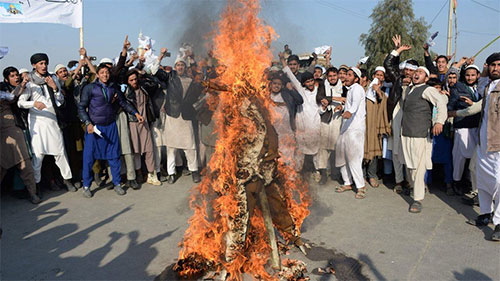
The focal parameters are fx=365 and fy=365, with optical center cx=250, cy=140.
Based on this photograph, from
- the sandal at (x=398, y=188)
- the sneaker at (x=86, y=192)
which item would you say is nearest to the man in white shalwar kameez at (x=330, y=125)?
the sandal at (x=398, y=188)

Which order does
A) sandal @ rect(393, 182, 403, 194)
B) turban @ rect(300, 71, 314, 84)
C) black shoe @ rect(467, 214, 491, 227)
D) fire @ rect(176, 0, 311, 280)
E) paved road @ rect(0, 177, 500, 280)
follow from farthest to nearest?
turban @ rect(300, 71, 314, 84) → sandal @ rect(393, 182, 403, 194) → black shoe @ rect(467, 214, 491, 227) → paved road @ rect(0, 177, 500, 280) → fire @ rect(176, 0, 311, 280)

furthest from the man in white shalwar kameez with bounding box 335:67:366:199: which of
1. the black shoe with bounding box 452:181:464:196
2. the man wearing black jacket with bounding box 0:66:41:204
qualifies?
the man wearing black jacket with bounding box 0:66:41:204

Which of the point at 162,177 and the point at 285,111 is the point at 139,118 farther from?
the point at 285,111

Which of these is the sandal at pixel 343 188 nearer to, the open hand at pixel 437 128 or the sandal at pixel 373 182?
the sandal at pixel 373 182

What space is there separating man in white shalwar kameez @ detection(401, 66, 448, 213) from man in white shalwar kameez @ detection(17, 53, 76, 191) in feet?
21.2

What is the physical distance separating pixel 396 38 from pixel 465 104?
1.74 m

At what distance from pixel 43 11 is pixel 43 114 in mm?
2936

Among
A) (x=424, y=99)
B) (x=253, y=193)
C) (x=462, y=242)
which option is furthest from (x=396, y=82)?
(x=253, y=193)

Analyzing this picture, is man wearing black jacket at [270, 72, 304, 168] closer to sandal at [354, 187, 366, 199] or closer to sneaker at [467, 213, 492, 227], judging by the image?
sandal at [354, 187, 366, 199]

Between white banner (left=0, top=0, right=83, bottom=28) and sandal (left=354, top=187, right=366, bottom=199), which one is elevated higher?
white banner (left=0, top=0, right=83, bottom=28)

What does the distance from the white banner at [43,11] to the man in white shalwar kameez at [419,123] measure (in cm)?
752

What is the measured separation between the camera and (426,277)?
13.1 ft

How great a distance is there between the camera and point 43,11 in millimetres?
8367

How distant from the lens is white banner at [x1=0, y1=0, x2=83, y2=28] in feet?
26.0
